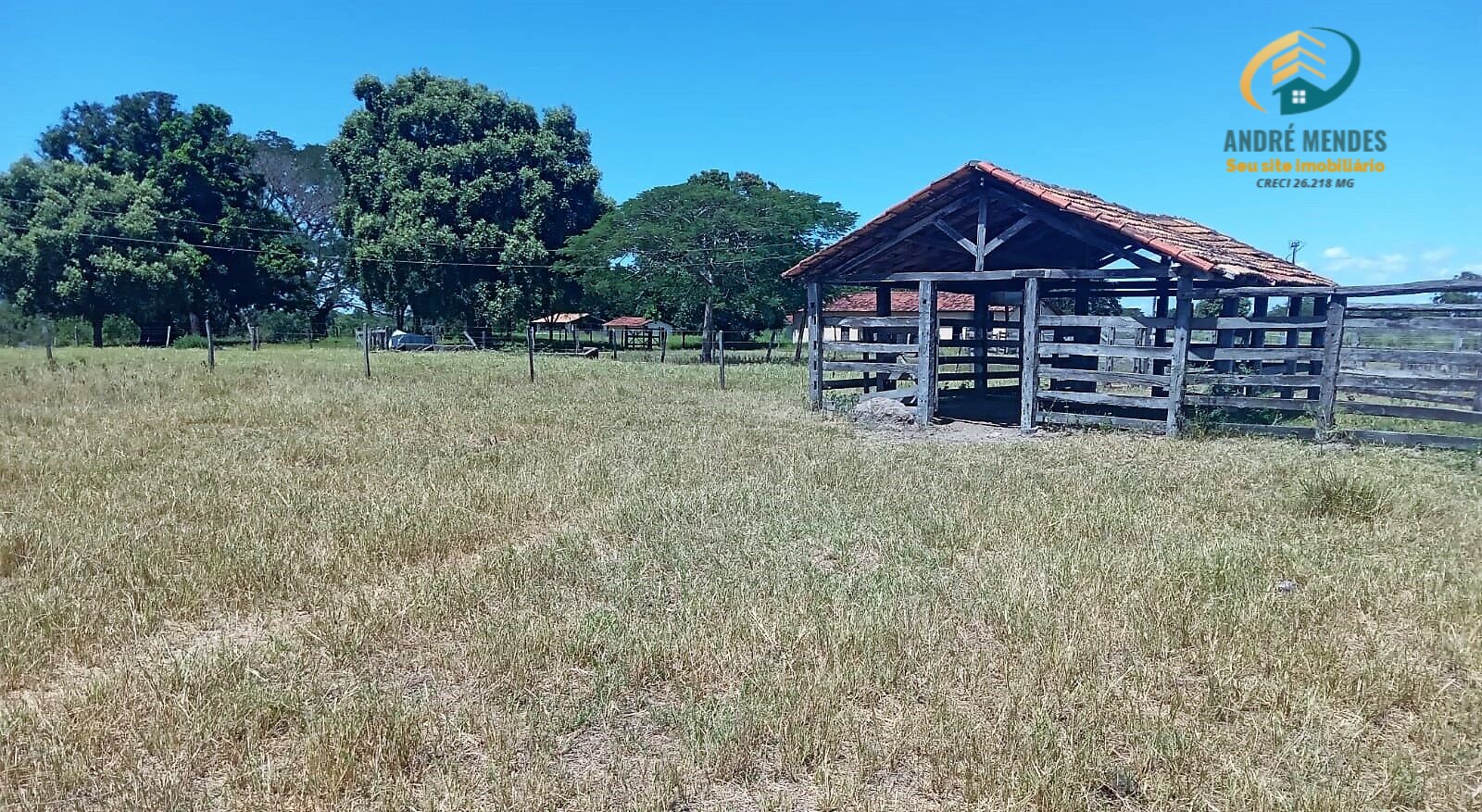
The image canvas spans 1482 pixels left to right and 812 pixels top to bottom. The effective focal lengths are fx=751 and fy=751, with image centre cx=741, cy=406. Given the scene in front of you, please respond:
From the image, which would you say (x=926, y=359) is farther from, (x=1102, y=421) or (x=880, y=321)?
(x=1102, y=421)

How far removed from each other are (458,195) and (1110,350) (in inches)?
1477

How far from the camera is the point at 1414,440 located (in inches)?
380

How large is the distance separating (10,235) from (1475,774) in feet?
159

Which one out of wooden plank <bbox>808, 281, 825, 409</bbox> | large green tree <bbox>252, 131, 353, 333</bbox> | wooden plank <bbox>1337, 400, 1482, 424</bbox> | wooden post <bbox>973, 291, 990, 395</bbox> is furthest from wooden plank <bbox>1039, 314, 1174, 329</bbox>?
large green tree <bbox>252, 131, 353, 333</bbox>

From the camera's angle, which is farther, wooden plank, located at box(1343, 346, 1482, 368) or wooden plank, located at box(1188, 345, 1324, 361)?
wooden plank, located at box(1188, 345, 1324, 361)

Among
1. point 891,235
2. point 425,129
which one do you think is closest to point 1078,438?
point 891,235

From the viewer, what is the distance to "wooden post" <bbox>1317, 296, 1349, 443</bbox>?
10109 millimetres

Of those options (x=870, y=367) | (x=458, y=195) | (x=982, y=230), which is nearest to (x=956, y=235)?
(x=982, y=230)

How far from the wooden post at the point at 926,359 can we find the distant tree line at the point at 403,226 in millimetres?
18433

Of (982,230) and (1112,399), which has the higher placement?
(982,230)

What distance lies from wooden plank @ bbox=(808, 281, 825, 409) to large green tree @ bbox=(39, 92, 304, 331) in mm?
37152

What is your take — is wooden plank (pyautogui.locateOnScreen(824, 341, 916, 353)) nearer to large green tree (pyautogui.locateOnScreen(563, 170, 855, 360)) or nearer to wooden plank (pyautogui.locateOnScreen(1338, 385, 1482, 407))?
wooden plank (pyautogui.locateOnScreen(1338, 385, 1482, 407))

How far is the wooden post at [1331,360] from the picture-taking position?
33.2ft

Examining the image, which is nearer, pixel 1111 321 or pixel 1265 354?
pixel 1265 354
